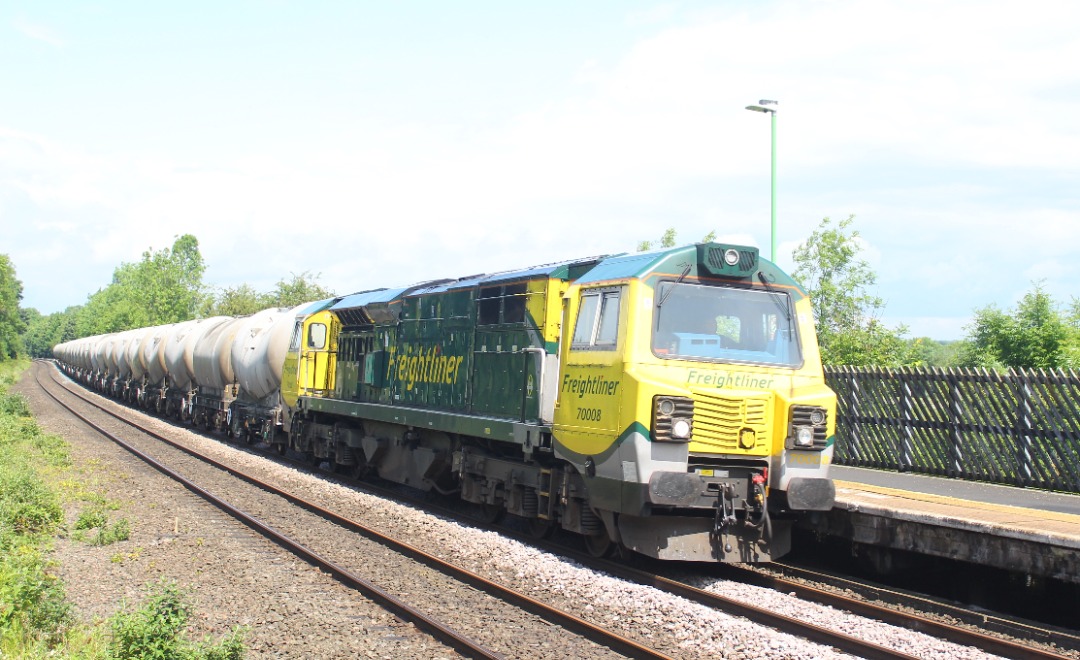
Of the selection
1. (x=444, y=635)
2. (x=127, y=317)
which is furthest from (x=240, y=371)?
(x=127, y=317)

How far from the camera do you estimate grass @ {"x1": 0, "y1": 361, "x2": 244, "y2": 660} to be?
22.6ft

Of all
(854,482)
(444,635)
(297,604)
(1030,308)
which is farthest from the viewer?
(1030,308)

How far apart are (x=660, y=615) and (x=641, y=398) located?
2.01m

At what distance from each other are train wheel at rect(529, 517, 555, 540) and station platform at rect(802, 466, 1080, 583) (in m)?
3.18

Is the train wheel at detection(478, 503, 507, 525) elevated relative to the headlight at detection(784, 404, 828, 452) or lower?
lower

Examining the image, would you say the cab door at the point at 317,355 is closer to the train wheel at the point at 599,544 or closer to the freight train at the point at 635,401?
the freight train at the point at 635,401

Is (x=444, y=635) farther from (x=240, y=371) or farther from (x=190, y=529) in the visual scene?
(x=240, y=371)

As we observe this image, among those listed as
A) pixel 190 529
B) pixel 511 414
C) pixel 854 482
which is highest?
pixel 511 414

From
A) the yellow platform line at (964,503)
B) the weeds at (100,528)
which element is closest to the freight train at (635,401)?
the yellow platform line at (964,503)

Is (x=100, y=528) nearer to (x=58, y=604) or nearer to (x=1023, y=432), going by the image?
(x=58, y=604)

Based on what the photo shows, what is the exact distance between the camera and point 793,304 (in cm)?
1043

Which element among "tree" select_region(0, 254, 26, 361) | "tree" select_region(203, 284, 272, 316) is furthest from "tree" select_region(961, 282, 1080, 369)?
"tree" select_region(0, 254, 26, 361)

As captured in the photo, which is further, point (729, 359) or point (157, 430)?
point (157, 430)

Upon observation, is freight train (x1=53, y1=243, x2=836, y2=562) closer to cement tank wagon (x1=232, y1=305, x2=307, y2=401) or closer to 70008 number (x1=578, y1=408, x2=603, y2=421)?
70008 number (x1=578, y1=408, x2=603, y2=421)
